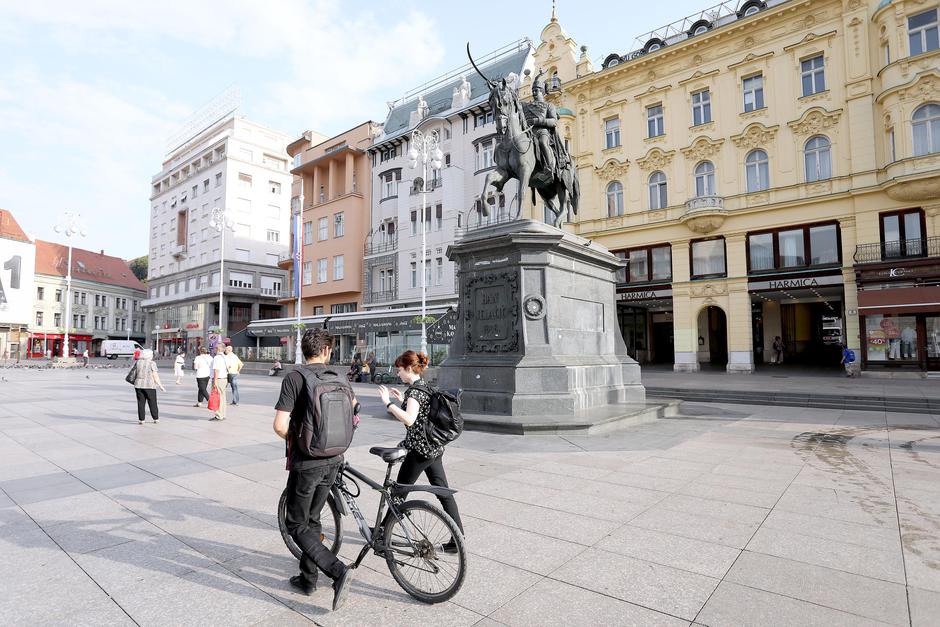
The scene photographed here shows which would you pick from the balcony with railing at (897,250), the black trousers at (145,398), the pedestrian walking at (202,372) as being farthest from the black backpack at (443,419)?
the balcony with railing at (897,250)

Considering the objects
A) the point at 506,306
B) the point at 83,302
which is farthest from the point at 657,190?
the point at 83,302

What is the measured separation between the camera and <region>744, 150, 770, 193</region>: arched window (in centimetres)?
2633

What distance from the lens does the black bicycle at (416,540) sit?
314 cm

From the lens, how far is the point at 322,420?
315cm

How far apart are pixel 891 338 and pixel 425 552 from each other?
26.0 m

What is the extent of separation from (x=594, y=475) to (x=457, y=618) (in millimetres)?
3514

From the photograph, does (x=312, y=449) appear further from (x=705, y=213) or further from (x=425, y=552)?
(x=705, y=213)

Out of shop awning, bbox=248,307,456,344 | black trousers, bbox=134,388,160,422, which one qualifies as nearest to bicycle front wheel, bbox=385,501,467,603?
black trousers, bbox=134,388,160,422

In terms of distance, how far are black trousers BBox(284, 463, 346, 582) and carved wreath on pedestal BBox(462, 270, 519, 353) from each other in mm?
6983

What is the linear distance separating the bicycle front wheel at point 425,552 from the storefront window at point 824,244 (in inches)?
1077

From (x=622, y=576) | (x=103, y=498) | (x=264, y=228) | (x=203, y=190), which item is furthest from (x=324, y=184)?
(x=622, y=576)

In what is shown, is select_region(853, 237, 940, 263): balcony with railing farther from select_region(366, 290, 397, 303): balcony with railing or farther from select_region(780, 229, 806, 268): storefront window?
select_region(366, 290, 397, 303): balcony with railing

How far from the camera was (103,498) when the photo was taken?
5.39 meters

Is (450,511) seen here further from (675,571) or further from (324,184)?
(324,184)
